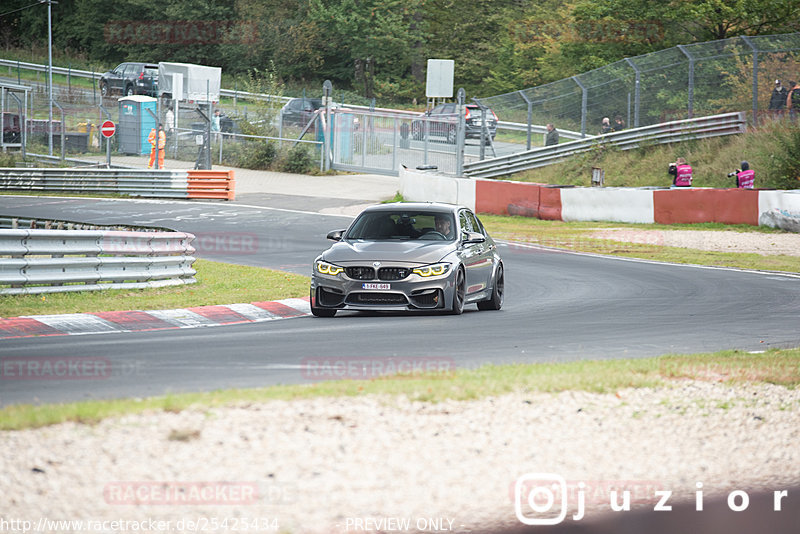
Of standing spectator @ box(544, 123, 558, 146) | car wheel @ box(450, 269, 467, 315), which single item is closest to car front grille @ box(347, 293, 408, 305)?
car wheel @ box(450, 269, 467, 315)

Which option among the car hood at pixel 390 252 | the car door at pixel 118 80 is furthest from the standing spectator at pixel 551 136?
the car door at pixel 118 80

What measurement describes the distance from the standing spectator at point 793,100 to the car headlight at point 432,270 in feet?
72.2

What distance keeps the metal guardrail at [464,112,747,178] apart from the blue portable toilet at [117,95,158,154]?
14742 mm

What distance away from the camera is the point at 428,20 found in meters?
75.4

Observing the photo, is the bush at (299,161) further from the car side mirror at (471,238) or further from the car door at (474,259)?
the car side mirror at (471,238)

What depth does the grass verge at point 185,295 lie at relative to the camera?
13.0 m

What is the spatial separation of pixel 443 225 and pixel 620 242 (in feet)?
39.1

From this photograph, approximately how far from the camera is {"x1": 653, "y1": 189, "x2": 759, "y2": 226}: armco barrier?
26812 millimetres

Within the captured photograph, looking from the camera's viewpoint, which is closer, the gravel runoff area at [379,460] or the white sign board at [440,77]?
the gravel runoff area at [379,460]

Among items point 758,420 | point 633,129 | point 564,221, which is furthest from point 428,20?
point 758,420

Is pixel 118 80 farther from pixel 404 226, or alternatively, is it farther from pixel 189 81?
pixel 404 226

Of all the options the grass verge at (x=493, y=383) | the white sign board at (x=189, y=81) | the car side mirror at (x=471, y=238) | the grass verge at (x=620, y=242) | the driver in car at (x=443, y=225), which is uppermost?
the white sign board at (x=189, y=81)

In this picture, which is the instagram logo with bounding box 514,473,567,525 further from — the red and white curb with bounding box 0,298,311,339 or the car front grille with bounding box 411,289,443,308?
the car front grille with bounding box 411,289,443,308

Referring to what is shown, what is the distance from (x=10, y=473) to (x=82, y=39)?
8643 cm
